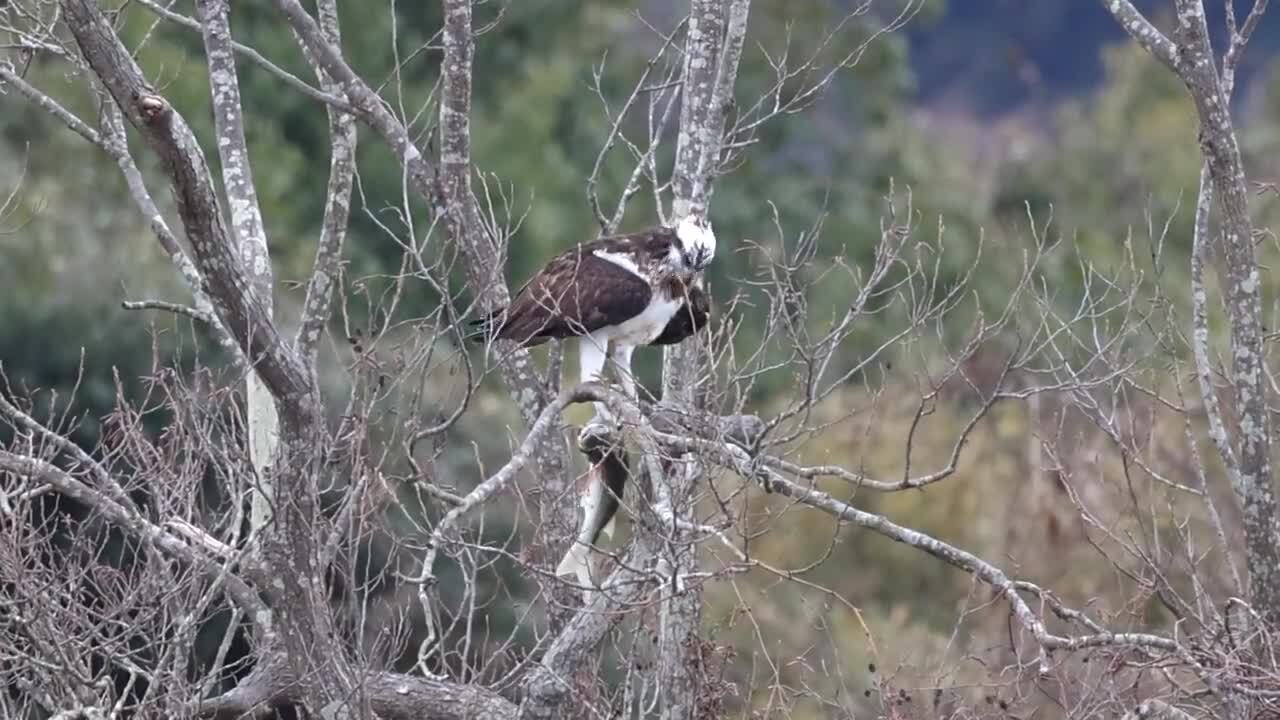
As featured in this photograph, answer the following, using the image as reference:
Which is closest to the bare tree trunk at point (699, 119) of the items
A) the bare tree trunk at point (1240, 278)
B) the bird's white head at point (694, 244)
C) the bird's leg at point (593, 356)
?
the bird's white head at point (694, 244)

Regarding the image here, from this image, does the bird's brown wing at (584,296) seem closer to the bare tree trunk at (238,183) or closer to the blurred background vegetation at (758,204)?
the blurred background vegetation at (758,204)

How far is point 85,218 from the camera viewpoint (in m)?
15.0

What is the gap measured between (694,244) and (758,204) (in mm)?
17920

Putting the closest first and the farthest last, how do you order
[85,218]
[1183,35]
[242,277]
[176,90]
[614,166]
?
[242,277] → [1183,35] → [85,218] → [176,90] → [614,166]

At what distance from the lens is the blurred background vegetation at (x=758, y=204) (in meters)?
12.7

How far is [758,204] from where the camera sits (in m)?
24.8

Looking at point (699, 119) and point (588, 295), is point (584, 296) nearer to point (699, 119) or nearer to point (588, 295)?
point (588, 295)

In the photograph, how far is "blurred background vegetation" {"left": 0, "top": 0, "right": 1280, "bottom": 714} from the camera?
499 inches

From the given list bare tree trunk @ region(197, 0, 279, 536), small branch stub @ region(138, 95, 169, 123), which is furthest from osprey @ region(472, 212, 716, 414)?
small branch stub @ region(138, 95, 169, 123)

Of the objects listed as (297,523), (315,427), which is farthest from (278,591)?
(315,427)

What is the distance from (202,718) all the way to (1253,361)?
351 centimetres

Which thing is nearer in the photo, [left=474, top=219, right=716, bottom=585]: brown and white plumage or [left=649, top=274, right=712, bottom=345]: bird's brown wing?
[left=474, top=219, right=716, bottom=585]: brown and white plumage

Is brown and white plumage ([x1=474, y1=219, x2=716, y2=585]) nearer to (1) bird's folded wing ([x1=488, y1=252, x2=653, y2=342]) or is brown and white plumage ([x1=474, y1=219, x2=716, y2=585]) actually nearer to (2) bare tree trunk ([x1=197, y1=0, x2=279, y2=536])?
(1) bird's folded wing ([x1=488, y1=252, x2=653, y2=342])

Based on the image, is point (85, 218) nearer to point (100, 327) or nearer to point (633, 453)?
point (100, 327)
